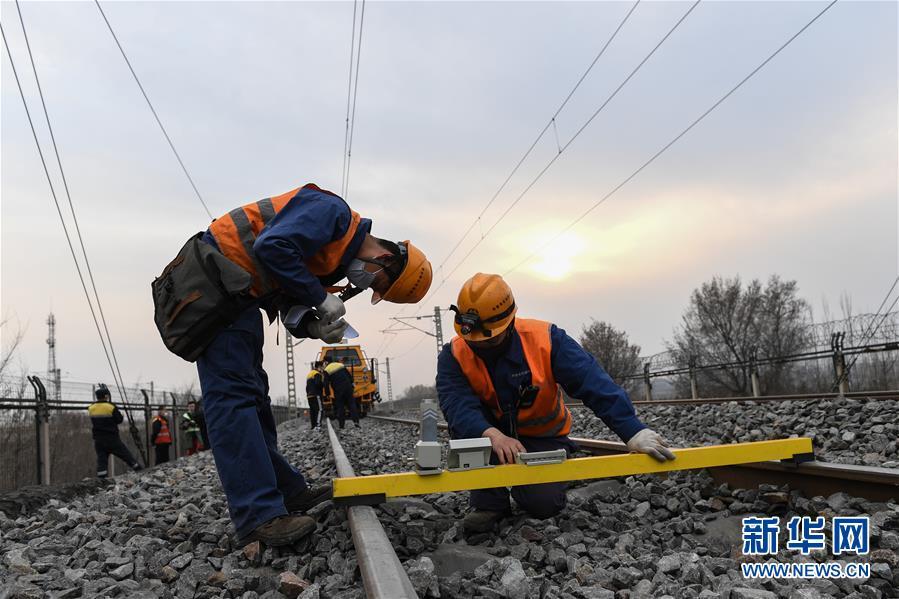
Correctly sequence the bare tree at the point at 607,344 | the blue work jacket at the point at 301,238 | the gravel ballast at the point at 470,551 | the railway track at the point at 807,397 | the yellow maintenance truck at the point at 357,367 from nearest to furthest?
the gravel ballast at the point at 470,551 → the blue work jacket at the point at 301,238 → the railway track at the point at 807,397 → the yellow maintenance truck at the point at 357,367 → the bare tree at the point at 607,344

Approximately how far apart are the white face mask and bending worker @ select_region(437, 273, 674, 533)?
26.1 inches

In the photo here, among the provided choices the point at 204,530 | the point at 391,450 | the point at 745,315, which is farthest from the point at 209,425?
the point at 745,315

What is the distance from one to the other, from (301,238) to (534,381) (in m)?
1.57

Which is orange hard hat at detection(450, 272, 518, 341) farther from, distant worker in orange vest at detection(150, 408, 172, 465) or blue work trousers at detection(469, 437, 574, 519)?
distant worker in orange vest at detection(150, 408, 172, 465)

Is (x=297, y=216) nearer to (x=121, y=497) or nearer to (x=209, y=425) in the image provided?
(x=209, y=425)

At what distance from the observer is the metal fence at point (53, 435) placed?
9.37 m

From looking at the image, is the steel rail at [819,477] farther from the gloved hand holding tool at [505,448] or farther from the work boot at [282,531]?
the work boot at [282,531]

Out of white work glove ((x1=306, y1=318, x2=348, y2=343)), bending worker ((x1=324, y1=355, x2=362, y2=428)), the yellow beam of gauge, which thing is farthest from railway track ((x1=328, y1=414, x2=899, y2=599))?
bending worker ((x1=324, y1=355, x2=362, y2=428))

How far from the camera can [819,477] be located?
324 centimetres

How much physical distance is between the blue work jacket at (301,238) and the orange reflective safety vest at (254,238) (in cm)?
3

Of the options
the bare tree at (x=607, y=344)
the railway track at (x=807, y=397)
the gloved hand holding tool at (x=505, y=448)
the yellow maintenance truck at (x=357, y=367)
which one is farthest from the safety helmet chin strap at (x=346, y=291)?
the bare tree at (x=607, y=344)

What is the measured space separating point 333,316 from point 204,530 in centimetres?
130

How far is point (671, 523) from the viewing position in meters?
3.15

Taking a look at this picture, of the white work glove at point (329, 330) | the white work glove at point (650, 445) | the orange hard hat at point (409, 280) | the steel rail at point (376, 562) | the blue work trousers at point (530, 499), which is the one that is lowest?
the blue work trousers at point (530, 499)
